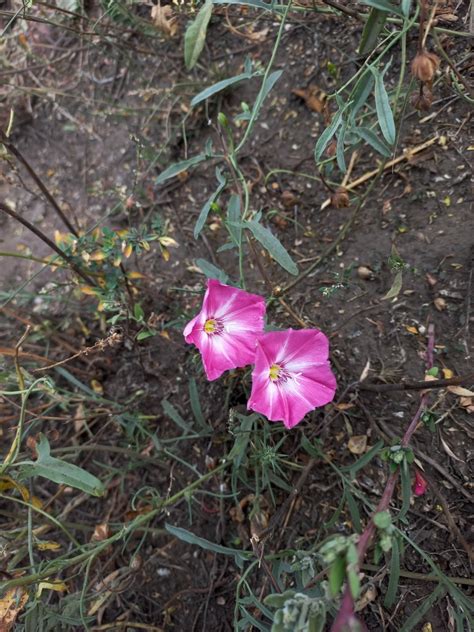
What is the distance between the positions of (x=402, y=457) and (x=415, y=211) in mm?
906

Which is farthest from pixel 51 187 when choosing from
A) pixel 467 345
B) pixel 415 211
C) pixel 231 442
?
pixel 467 345

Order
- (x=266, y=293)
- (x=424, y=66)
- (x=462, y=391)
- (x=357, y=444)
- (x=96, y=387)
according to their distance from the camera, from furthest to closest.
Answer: (x=96, y=387), (x=266, y=293), (x=357, y=444), (x=462, y=391), (x=424, y=66)

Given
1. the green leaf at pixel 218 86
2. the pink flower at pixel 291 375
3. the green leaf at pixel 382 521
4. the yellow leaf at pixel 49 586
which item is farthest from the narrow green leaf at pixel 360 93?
the yellow leaf at pixel 49 586

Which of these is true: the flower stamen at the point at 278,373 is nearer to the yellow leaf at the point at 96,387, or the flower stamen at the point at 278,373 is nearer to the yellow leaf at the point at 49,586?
the yellow leaf at the point at 49,586

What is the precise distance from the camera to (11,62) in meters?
2.58

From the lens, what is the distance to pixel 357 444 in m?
1.59

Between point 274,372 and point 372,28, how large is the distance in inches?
32.3

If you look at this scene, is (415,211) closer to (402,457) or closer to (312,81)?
(312,81)

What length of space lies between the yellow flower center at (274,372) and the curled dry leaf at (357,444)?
15.6 inches

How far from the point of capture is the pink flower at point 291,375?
4.15ft

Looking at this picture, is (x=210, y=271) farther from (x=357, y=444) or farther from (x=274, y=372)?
(x=357, y=444)

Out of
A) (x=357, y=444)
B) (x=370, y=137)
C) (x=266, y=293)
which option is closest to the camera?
(x=370, y=137)


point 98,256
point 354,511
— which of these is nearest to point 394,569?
point 354,511

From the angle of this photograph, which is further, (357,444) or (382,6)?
(357,444)
